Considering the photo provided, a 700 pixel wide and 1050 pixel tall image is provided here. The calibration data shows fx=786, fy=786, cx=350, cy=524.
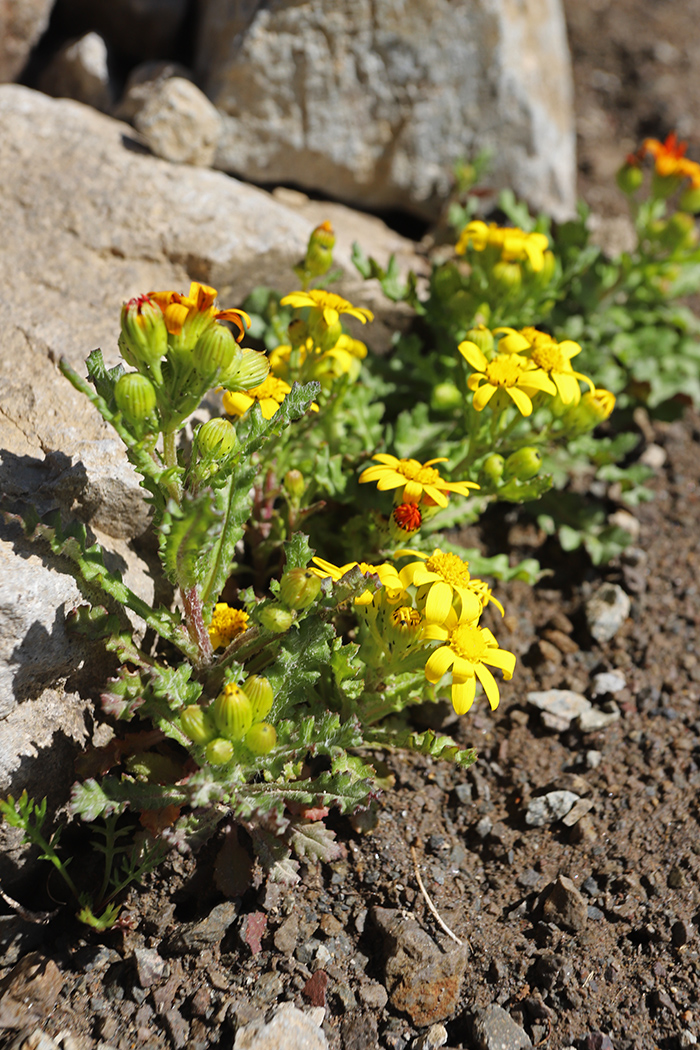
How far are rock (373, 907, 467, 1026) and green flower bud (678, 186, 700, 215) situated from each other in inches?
167

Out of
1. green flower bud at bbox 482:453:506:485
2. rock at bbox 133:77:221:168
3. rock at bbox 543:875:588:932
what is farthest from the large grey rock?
rock at bbox 543:875:588:932

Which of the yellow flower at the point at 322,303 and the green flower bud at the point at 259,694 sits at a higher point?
the yellow flower at the point at 322,303

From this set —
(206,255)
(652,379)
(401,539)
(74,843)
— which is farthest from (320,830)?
(652,379)

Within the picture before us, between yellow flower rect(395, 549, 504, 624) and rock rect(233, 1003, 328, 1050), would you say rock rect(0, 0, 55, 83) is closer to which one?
yellow flower rect(395, 549, 504, 624)

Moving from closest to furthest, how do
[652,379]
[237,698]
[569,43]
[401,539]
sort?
1. [237,698]
2. [401,539]
3. [652,379]
4. [569,43]

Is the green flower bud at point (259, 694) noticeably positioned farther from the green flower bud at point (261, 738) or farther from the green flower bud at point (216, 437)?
the green flower bud at point (216, 437)

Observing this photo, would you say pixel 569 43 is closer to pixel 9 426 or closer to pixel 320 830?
pixel 9 426

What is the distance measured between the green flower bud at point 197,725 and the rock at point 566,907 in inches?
52.2

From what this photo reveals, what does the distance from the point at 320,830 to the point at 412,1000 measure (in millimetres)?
576

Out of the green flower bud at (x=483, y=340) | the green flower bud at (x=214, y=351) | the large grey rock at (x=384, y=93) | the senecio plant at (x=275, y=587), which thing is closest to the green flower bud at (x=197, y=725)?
the senecio plant at (x=275, y=587)

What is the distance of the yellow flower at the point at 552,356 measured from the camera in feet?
10.5

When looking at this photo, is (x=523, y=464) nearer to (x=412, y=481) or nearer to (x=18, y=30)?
(x=412, y=481)

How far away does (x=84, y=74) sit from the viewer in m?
4.59

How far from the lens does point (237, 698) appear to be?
231 centimetres
